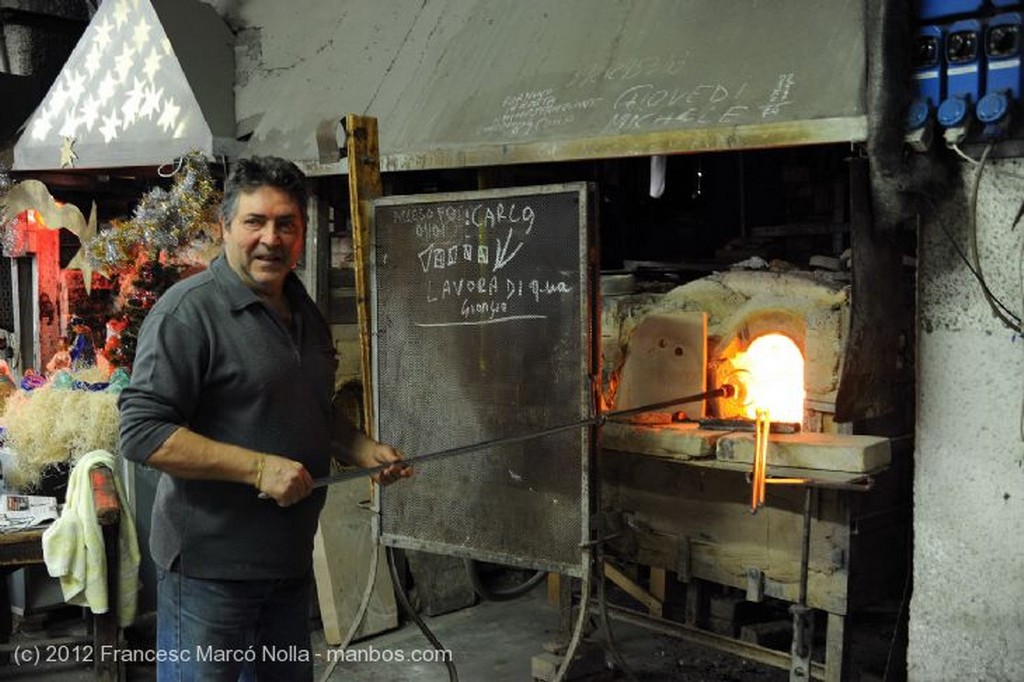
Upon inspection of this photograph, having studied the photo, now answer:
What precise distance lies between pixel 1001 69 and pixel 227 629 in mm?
3694

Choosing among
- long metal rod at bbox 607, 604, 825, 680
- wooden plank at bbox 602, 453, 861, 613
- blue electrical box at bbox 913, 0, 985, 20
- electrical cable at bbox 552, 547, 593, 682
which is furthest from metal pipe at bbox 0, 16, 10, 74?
blue electrical box at bbox 913, 0, 985, 20

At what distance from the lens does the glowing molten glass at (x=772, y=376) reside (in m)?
5.64

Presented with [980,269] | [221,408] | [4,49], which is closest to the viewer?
[221,408]

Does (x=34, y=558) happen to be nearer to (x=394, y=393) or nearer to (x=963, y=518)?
(x=394, y=393)

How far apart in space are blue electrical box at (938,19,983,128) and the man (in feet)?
8.64

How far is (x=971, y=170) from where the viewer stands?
450 centimetres

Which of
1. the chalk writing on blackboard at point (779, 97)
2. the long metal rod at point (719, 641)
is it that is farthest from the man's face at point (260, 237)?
the long metal rod at point (719, 641)

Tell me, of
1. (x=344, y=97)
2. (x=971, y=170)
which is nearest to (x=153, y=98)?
(x=344, y=97)

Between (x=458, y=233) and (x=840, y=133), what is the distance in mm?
1891

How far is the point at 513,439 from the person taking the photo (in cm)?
432

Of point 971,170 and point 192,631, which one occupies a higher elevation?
point 971,170

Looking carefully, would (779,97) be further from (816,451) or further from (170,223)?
(170,223)

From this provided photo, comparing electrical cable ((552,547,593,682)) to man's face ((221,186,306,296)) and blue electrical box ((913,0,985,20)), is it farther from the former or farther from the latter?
blue electrical box ((913,0,985,20))

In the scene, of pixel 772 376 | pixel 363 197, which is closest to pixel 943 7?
pixel 772 376
